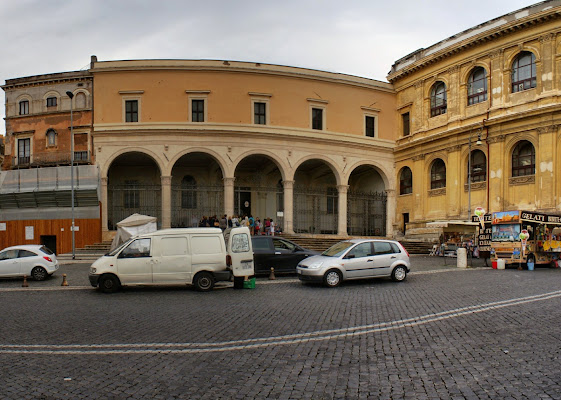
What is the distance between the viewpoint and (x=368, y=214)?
35.2m

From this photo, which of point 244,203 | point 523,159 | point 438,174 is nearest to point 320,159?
point 244,203

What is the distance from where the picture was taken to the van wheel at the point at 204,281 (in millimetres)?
13852

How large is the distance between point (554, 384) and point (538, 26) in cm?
2684

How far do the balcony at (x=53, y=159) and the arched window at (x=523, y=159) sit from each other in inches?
1024

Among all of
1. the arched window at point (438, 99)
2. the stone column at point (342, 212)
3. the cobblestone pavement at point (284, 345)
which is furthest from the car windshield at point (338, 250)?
the arched window at point (438, 99)

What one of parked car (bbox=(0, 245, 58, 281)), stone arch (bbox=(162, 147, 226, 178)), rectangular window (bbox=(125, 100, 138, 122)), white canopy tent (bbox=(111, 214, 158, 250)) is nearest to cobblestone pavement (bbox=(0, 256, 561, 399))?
parked car (bbox=(0, 245, 58, 281))

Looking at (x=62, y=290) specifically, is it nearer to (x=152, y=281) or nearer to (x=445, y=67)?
(x=152, y=281)

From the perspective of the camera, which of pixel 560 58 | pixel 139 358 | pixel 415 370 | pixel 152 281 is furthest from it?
pixel 560 58

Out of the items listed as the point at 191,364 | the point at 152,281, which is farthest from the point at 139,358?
the point at 152,281

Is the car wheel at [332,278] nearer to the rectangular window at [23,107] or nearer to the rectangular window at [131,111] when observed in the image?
the rectangular window at [131,111]

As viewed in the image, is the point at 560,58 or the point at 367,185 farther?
the point at 367,185

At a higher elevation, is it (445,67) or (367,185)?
(445,67)

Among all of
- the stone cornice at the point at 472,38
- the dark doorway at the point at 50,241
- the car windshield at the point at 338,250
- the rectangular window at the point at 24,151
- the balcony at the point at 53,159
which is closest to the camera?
the car windshield at the point at 338,250

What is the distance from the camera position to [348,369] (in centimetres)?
608
